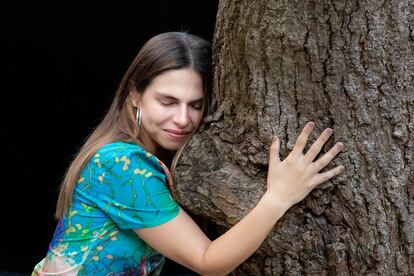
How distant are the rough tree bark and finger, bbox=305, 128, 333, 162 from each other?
28 mm

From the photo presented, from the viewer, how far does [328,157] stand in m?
1.80

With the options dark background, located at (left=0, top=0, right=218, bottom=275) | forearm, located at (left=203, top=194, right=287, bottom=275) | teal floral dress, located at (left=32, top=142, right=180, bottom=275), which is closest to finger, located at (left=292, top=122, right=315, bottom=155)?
forearm, located at (left=203, top=194, right=287, bottom=275)

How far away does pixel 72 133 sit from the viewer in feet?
13.9

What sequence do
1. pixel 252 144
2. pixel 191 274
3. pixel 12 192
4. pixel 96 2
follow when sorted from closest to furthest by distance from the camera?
pixel 252 144
pixel 96 2
pixel 12 192
pixel 191 274

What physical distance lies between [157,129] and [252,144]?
1.21 feet

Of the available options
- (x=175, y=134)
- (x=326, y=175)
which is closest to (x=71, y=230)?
(x=175, y=134)

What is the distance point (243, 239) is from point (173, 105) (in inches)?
20.3

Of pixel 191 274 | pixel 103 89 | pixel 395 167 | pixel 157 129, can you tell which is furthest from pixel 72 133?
pixel 395 167

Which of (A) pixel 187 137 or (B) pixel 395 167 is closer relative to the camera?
(B) pixel 395 167

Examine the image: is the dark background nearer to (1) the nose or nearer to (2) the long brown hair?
(2) the long brown hair

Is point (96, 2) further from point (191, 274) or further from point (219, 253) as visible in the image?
point (219, 253)

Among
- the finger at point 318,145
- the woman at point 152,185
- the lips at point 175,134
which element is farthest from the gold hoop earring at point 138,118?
the finger at point 318,145

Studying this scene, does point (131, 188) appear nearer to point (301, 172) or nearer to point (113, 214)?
point (113, 214)

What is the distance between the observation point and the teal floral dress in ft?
6.39
